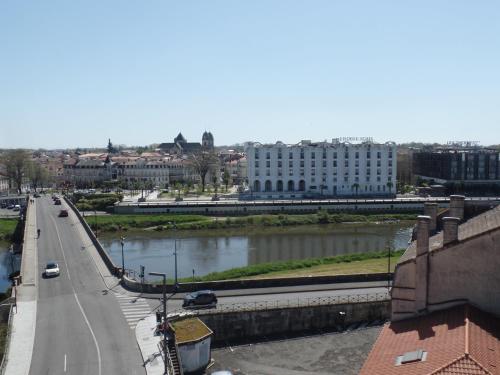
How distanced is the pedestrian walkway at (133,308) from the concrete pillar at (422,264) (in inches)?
562

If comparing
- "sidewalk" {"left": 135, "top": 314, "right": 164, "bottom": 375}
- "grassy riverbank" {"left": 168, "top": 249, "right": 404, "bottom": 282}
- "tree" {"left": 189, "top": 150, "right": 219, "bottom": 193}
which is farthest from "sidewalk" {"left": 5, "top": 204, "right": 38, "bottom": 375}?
"tree" {"left": 189, "top": 150, "right": 219, "bottom": 193}

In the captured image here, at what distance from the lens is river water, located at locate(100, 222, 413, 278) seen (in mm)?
48906

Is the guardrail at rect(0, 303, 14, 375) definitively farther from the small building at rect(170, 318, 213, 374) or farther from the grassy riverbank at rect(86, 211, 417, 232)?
the grassy riverbank at rect(86, 211, 417, 232)

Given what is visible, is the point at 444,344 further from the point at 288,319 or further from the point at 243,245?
the point at 243,245

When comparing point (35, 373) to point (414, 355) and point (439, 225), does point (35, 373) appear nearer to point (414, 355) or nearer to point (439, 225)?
point (414, 355)

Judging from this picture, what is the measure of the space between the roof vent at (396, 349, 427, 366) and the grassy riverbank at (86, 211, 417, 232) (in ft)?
183

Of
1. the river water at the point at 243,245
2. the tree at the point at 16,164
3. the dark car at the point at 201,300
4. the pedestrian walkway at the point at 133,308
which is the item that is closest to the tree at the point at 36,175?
the tree at the point at 16,164

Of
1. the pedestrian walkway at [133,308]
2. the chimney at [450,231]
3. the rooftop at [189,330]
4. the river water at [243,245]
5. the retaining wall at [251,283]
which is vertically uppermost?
the chimney at [450,231]

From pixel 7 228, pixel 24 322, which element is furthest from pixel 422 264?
pixel 7 228

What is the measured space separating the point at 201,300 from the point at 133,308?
357 centimetres

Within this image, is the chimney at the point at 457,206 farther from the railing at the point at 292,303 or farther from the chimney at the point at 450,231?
the railing at the point at 292,303

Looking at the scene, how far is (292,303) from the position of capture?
28.1 metres

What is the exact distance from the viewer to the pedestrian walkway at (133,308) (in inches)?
1033

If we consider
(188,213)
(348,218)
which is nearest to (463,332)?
(348,218)
